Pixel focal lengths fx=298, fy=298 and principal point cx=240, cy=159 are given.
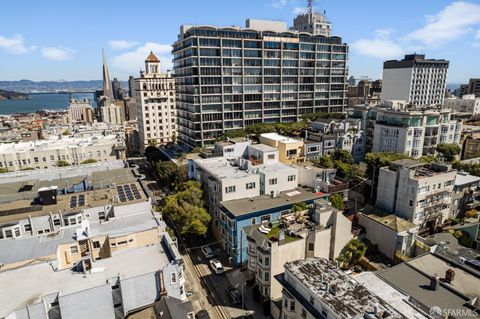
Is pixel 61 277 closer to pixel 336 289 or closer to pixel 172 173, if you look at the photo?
pixel 336 289

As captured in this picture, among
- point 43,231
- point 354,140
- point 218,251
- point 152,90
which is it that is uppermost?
point 152,90

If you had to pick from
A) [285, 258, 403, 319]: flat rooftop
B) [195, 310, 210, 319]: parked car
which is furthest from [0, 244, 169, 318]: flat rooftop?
[285, 258, 403, 319]: flat rooftop

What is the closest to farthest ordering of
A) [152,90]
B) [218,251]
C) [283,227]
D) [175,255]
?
[175,255] < [283,227] < [218,251] < [152,90]

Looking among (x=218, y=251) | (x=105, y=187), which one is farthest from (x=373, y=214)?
(x=105, y=187)

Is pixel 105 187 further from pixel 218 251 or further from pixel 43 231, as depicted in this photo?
pixel 218 251

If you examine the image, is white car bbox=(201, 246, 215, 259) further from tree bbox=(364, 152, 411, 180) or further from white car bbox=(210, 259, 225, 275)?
tree bbox=(364, 152, 411, 180)

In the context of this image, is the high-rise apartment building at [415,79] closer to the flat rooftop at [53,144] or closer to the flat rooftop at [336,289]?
the flat rooftop at [53,144]

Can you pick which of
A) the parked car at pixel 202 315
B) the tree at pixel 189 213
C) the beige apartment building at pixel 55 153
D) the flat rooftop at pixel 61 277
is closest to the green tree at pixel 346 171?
the tree at pixel 189 213
